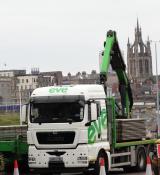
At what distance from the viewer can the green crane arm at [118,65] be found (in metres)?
27.6

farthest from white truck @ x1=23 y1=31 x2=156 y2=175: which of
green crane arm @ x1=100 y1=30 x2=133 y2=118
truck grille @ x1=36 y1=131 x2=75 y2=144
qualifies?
green crane arm @ x1=100 y1=30 x2=133 y2=118

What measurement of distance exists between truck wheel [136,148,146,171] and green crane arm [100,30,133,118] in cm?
184

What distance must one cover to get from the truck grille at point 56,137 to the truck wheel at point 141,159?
15.4 feet

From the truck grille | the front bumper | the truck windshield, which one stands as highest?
the truck windshield

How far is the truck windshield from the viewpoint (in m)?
22.2

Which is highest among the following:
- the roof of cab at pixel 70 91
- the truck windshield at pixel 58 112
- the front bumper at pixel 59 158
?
the roof of cab at pixel 70 91

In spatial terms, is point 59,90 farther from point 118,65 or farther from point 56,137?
point 118,65

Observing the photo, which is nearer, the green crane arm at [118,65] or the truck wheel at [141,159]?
the truck wheel at [141,159]

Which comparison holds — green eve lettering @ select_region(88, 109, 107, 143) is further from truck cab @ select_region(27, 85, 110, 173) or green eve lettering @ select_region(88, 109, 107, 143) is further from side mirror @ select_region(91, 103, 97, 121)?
side mirror @ select_region(91, 103, 97, 121)

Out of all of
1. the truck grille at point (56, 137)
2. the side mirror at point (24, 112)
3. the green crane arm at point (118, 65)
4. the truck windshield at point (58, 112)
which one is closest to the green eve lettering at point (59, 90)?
the truck windshield at point (58, 112)

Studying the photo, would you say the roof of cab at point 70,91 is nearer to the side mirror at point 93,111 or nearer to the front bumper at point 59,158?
the side mirror at point 93,111

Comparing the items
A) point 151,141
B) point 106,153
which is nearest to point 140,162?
point 151,141

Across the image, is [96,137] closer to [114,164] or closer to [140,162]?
[114,164]

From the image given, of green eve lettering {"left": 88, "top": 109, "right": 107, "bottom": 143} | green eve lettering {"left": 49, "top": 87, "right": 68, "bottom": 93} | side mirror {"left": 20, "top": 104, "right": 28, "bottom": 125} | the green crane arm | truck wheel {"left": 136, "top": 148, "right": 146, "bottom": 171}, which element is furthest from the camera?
the green crane arm
